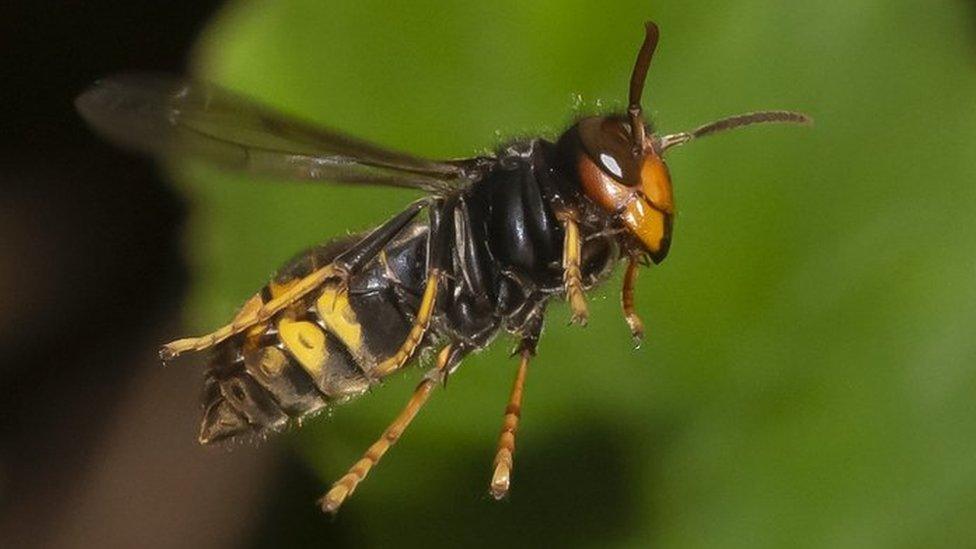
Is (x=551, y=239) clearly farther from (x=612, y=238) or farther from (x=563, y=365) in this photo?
(x=563, y=365)

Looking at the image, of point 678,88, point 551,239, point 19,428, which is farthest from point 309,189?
point 19,428

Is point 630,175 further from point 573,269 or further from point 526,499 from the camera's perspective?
point 526,499

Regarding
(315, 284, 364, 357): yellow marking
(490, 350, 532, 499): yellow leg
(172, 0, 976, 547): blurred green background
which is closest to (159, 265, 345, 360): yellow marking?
(315, 284, 364, 357): yellow marking

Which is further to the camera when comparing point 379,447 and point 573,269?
point 379,447

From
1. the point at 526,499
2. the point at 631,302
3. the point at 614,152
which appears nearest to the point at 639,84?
the point at 614,152

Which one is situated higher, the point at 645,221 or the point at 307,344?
the point at 645,221

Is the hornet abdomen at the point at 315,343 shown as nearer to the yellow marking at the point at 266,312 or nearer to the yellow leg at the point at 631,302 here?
the yellow marking at the point at 266,312
